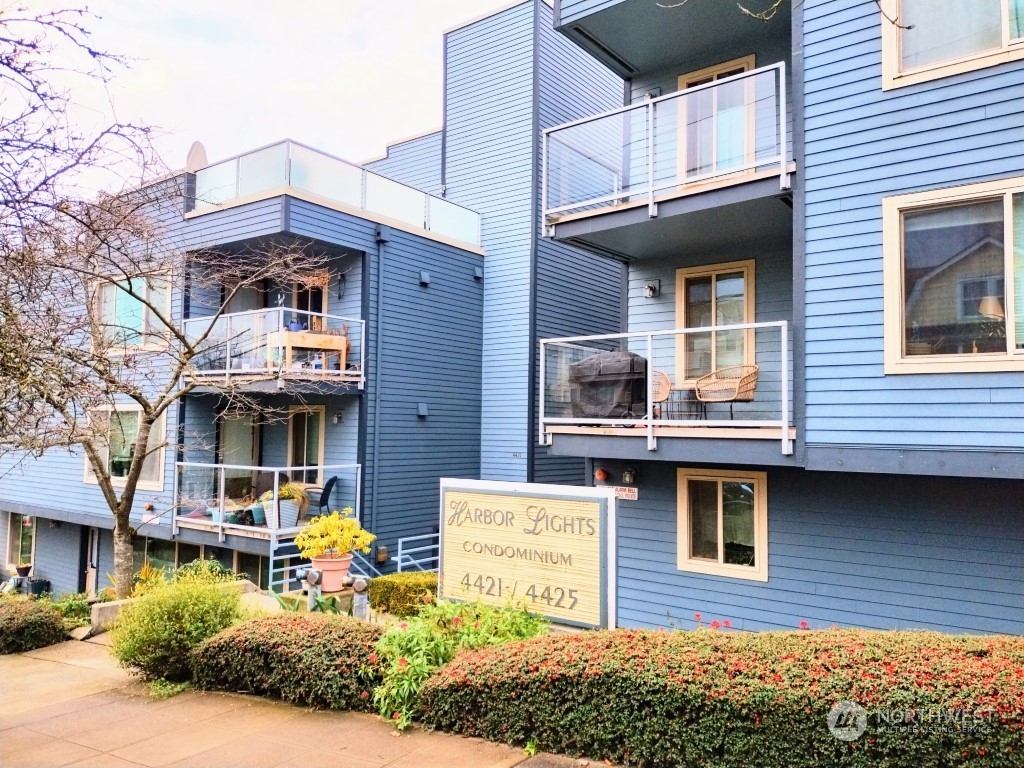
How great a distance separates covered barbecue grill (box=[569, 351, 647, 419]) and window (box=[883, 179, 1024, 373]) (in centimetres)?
277

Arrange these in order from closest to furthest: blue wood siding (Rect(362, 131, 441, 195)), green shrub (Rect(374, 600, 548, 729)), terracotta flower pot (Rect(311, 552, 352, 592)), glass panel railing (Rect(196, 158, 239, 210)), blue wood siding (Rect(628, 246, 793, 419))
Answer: green shrub (Rect(374, 600, 548, 729))
blue wood siding (Rect(628, 246, 793, 419))
terracotta flower pot (Rect(311, 552, 352, 592))
glass panel railing (Rect(196, 158, 239, 210))
blue wood siding (Rect(362, 131, 441, 195))

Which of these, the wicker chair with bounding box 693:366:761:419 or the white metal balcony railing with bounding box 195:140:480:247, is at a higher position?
the white metal balcony railing with bounding box 195:140:480:247

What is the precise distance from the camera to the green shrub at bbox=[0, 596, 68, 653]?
9.90 metres

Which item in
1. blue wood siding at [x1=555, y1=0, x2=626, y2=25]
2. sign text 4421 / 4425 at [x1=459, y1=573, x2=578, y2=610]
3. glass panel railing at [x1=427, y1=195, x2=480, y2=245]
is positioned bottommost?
sign text 4421 / 4425 at [x1=459, y1=573, x2=578, y2=610]

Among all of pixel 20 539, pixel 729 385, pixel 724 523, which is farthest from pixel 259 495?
pixel 20 539

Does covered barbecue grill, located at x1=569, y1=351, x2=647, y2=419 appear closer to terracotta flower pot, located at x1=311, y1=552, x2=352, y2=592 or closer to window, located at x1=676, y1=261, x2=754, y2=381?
window, located at x1=676, y1=261, x2=754, y2=381

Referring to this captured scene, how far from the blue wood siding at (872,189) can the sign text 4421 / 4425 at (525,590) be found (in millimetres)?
3131

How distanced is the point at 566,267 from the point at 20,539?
53.9 feet

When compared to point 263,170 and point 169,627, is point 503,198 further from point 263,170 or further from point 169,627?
point 169,627

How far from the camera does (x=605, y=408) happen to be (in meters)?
8.83

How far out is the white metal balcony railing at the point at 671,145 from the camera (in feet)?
26.8

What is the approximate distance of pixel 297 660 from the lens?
634 centimetres

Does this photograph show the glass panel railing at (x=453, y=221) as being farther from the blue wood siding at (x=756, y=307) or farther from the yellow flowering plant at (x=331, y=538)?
the yellow flowering plant at (x=331, y=538)

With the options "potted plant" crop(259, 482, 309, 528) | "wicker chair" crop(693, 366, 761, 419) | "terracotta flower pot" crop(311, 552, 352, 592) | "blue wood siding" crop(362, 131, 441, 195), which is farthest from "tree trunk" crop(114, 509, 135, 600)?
"blue wood siding" crop(362, 131, 441, 195)
